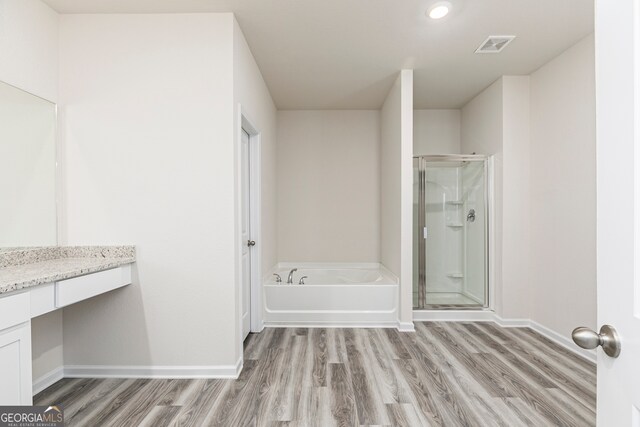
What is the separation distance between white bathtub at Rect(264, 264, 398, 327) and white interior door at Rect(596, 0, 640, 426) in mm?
2916

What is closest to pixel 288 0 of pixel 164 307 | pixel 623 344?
pixel 164 307

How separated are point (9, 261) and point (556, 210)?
160 inches

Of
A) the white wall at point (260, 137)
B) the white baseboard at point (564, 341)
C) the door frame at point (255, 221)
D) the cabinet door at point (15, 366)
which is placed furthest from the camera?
the door frame at point (255, 221)

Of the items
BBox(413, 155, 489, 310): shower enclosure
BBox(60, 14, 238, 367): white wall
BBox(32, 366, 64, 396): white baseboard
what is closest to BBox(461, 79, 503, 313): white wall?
BBox(413, 155, 489, 310): shower enclosure

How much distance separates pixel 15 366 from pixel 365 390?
1.80 metres

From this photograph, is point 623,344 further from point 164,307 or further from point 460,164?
point 460,164

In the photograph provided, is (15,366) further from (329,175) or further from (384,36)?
(329,175)

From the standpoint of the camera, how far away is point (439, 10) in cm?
241

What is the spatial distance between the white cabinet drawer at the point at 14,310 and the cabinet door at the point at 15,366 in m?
0.03

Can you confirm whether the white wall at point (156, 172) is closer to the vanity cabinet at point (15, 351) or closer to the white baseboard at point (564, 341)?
the vanity cabinet at point (15, 351)

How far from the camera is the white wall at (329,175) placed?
482 cm

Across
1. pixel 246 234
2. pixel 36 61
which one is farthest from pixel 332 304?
pixel 36 61

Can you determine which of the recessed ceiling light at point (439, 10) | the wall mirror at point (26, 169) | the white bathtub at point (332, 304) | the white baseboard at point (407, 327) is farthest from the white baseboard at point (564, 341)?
the wall mirror at point (26, 169)

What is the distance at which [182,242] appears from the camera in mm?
2455
